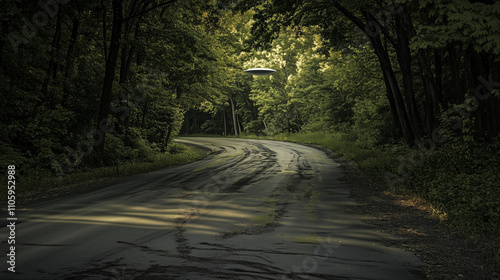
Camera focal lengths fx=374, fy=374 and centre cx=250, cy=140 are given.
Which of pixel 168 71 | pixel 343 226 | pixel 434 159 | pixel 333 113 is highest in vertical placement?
pixel 168 71

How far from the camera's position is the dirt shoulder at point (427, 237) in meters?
4.81

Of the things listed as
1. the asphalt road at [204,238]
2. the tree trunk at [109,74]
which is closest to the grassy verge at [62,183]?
the asphalt road at [204,238]

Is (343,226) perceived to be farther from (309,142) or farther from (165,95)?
(309,142)

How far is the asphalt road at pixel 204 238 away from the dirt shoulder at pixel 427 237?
1.00 feet

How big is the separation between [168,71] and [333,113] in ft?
55.3

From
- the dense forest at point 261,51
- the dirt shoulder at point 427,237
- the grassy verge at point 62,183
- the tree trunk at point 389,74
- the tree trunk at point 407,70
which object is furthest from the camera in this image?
the tree trunk at point 389,74

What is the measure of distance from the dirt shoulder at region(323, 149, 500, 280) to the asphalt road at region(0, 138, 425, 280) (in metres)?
0.30

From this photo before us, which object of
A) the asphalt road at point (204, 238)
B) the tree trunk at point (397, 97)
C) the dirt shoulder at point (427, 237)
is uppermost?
the tree trunk at point (397, 97)

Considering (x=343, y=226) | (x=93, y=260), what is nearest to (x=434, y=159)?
(x=343, y=226)

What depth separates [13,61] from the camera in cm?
1322

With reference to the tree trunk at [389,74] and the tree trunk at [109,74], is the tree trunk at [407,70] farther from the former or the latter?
the tree trunk at [109,74]

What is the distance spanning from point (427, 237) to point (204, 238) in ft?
12.2

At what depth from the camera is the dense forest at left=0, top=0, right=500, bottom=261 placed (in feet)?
27.7

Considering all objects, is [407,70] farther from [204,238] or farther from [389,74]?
[204,238]
